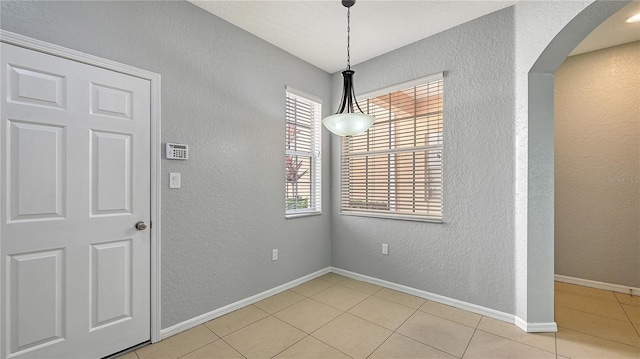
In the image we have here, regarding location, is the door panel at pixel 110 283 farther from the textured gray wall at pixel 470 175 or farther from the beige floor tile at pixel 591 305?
the beige floor tile at pixel 591 305

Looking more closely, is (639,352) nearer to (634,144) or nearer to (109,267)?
(634,144)

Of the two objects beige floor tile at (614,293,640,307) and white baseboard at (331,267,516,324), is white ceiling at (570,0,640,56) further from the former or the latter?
white baseboard at (331,267,516,324)

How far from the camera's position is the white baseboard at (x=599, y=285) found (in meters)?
2.88

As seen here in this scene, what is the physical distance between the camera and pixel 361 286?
125 inches

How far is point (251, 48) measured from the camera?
8.97 ft

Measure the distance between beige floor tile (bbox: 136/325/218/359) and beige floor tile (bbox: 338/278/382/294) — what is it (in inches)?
63.0

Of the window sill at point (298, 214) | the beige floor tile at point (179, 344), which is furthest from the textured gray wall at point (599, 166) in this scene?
the beige floor tile at point (179, 344)

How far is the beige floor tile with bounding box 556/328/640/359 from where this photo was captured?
6.12ft

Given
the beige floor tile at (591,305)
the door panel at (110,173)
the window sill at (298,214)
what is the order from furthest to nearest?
the window sill at (298,214)
the beige floor tile at (591,305)
the door panel at (110,173)

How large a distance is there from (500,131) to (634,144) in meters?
1.83

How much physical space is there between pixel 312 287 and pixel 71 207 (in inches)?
93.0

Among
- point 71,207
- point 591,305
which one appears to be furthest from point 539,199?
point 71,207

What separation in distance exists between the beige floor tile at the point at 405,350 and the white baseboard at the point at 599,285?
8.20 ft

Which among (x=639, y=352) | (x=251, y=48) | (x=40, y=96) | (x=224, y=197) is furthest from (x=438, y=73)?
(x=40, y=96)
